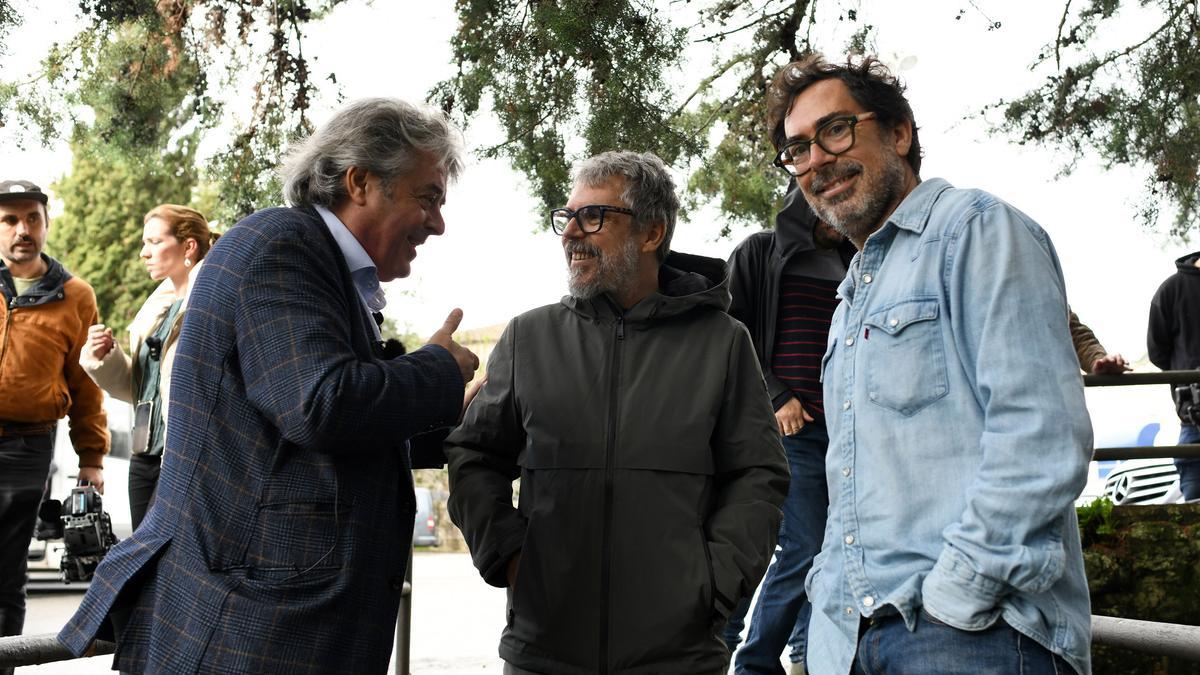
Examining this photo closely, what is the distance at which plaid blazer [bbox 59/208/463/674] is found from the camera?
2070mm

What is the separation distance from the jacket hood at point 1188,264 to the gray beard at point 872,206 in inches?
188

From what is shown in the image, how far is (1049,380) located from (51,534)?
17.4 feet

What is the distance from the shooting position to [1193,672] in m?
4.54

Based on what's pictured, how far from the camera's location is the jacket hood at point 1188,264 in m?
6.32

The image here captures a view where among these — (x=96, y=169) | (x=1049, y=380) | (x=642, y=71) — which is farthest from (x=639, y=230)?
(x=96, y=169)

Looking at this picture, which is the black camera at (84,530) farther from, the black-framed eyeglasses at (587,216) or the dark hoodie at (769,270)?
the black-framed eyeglasses at (587,216)

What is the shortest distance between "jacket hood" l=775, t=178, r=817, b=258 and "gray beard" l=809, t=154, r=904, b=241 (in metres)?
2.06

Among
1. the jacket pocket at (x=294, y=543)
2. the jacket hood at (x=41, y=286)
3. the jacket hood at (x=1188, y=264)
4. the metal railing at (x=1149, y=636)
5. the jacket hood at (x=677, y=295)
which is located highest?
the jacket hood at (x=1188, y=264)

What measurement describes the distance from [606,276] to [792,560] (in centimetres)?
152

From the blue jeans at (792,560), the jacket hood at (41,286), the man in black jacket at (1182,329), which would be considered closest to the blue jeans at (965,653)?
the blue jeans at (792,560)

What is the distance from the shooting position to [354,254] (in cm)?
238

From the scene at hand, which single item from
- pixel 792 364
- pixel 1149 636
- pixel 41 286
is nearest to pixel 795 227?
pixel 792 364

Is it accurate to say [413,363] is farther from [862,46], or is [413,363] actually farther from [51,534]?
[51,534]

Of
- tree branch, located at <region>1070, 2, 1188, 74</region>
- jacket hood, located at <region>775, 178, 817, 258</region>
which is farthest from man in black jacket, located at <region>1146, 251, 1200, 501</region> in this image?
jacket hood, located at <region>775, 178, 817, 258</region>
